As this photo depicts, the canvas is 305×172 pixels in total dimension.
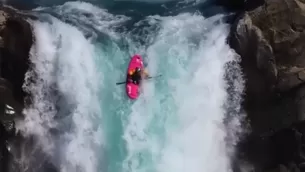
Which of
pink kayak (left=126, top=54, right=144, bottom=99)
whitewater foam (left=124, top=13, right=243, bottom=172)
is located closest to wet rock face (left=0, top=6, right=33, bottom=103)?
pink kayak (left=126, top=54, right=144, bottom=99)

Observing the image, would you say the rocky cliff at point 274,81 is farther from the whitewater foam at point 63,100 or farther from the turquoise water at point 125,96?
the whitewater foam at point 63,100

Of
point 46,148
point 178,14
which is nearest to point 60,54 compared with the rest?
point 46,148

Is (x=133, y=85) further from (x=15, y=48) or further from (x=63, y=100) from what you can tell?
(x=15, y=48)

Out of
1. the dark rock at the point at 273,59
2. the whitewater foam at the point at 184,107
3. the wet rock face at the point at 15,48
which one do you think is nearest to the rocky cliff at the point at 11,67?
the wet rock face at the point at 15,48

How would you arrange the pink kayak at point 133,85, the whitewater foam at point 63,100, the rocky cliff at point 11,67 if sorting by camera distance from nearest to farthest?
1. the rocky cliff at point 11,67
2. the whitewater foam at point 63,100
3. the pink kayak at point 133,85

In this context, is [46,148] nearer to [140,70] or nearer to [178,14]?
[140,70]

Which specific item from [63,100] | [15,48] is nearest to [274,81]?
[63,100]

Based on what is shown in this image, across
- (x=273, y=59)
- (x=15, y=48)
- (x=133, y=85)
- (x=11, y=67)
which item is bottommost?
(x=133, y=85)
